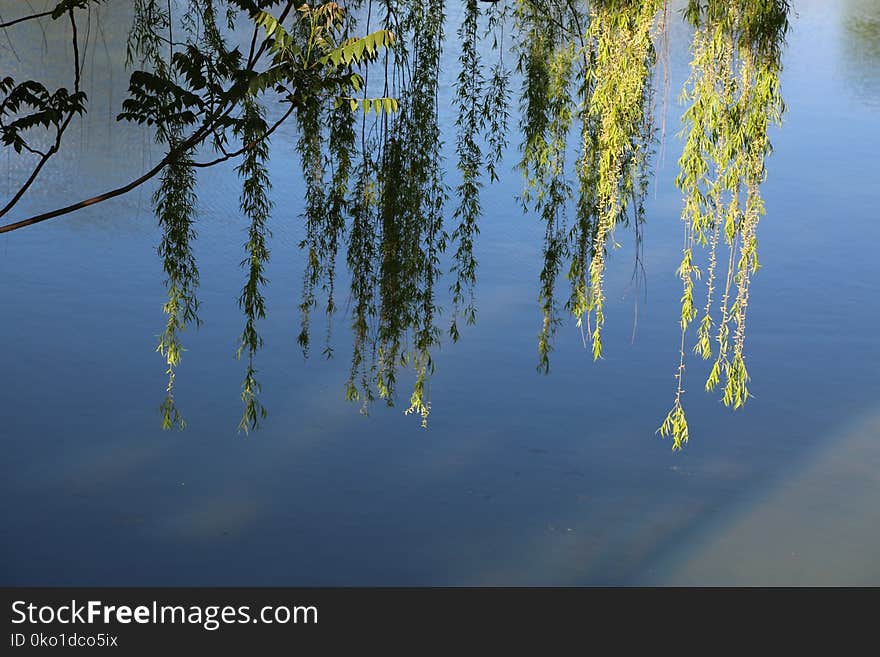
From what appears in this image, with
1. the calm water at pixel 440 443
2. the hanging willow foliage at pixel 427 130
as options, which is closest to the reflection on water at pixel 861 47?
the calm water at pixel 440 443

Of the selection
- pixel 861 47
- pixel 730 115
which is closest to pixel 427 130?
pixel 730 115

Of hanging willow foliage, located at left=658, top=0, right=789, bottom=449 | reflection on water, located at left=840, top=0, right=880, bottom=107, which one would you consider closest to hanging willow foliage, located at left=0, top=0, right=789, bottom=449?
hanging willow foliage, located at left=658, top=0, right=789, bottom=449

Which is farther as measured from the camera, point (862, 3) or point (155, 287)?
point (862, 3)

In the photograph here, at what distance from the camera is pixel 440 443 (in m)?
5.50

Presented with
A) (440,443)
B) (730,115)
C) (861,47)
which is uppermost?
(730,115)

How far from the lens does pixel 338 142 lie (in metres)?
4.15

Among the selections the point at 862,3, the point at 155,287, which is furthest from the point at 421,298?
the point at 862,3

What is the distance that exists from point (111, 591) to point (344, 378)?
1824mm

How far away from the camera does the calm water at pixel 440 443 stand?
4762 millimetres

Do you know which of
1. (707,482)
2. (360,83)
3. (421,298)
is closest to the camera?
(360,83)

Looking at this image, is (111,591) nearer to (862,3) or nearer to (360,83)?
(360,83)

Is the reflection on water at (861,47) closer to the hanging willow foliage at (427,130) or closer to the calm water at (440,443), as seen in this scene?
the calm water at (440,443)

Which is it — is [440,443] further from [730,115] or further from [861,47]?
[861,47]

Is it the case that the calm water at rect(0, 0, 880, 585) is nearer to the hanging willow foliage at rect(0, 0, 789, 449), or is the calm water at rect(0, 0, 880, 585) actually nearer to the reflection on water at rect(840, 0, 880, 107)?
the hanging willow foliage at rect(0, 0, 789, 449)
